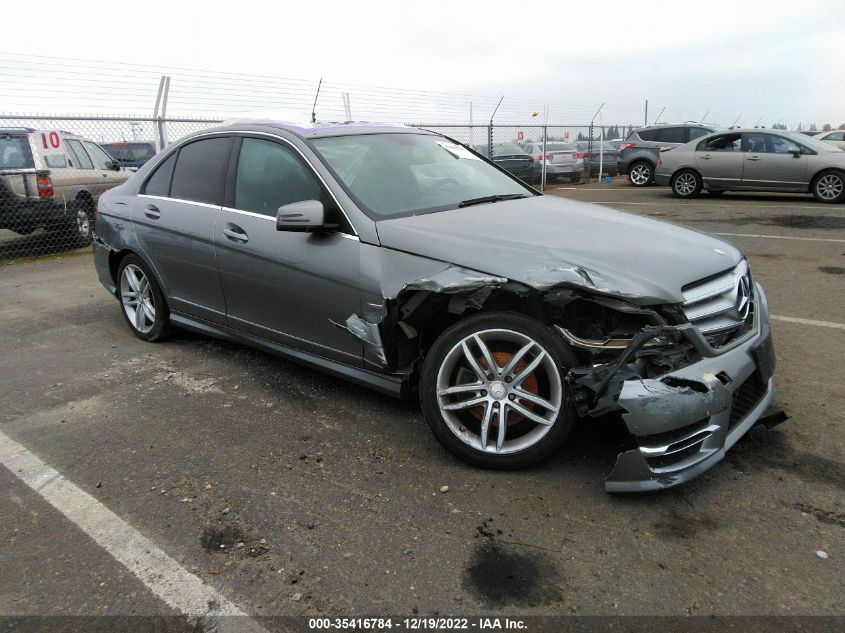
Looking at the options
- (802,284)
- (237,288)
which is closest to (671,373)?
(237,288)

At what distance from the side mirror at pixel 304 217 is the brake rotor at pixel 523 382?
1.12m

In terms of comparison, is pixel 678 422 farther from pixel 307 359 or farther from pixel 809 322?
→ pixel 809 322

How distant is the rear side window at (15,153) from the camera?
28.8ft

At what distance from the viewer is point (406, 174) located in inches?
155

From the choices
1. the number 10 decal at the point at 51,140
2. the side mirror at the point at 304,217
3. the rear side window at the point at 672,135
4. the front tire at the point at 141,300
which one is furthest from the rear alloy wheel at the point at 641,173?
the side mirror at the point at 304,217

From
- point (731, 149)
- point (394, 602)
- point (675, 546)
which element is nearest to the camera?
point (394, 602)

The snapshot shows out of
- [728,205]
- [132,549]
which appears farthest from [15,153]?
[728,205]

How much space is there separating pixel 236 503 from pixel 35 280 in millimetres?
6376

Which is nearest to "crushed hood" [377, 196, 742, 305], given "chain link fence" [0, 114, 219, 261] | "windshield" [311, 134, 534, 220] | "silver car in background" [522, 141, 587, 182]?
"windshield" [311, 134, 534, 220]

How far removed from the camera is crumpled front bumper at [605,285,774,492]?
2.58 metres

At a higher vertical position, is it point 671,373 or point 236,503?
point 671,373

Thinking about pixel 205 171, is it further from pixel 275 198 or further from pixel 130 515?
pixel 130 515

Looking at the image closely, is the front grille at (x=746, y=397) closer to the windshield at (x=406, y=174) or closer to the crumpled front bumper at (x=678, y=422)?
the crumpled front bumper at (x=678, y=422)

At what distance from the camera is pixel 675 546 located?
2.49m
